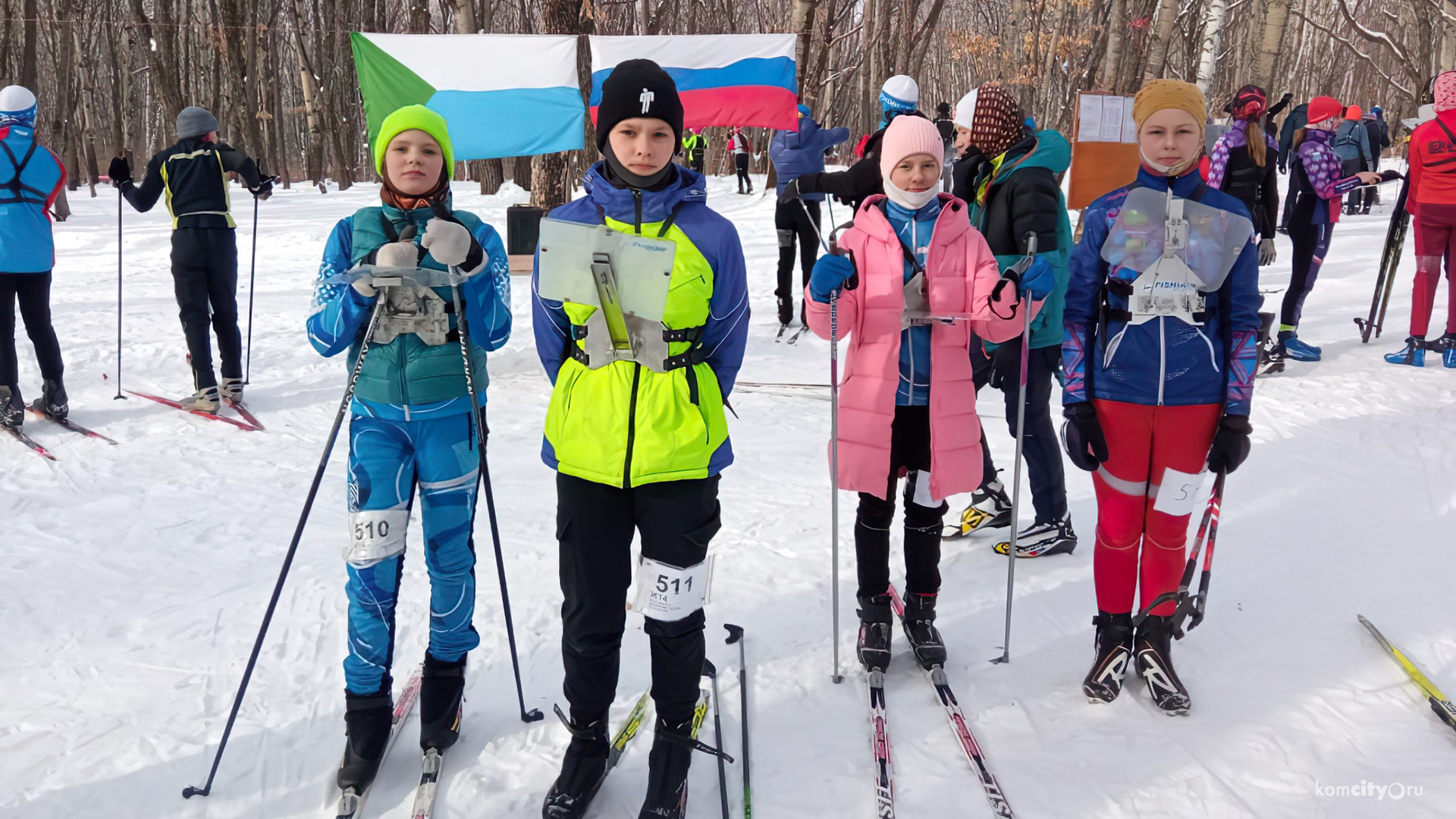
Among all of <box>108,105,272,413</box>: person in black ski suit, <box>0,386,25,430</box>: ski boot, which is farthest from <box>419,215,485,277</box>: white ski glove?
<box>0,386,25,430</box>: ski boot

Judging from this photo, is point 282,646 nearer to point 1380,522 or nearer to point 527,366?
point 527,366

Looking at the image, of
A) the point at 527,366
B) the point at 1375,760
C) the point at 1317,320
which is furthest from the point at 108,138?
the point at 1375,760

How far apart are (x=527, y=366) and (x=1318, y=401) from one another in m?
5.93

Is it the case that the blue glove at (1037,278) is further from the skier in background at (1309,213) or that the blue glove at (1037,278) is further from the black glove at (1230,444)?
the skier in background at (1309,213)

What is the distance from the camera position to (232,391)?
668cm

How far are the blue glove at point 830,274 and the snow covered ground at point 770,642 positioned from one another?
55.7 inches

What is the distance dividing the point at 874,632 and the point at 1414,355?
21.0 ft

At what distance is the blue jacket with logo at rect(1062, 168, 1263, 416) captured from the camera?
299 cm

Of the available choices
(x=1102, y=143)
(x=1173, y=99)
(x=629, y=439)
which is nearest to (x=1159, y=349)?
(x=1173, y=99)

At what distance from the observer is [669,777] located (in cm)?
258

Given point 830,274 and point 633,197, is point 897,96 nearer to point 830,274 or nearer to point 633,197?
point 830,274

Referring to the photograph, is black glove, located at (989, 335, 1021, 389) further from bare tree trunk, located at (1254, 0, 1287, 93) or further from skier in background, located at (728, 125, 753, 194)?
skier in background, located at (728, 125, 753, 194)

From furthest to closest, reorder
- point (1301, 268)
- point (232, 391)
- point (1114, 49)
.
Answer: point (1114, 49) → point (1301, 268) → point (232, 391)

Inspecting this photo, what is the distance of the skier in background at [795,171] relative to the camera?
29.0 feet
